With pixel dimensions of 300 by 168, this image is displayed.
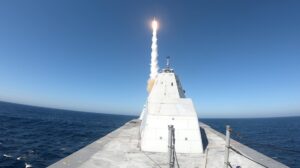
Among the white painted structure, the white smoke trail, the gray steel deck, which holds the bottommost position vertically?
the gray steel deck

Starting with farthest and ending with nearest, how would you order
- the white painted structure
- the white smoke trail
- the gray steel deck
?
the white smoke trail
the white painted structure
the gray steel deck

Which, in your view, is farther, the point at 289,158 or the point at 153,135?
the point at 289,158

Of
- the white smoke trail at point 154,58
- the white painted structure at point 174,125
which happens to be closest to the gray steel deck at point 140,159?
the white painted structure at point 174,125

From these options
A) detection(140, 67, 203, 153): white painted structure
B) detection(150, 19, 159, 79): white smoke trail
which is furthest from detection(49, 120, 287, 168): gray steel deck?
detection(150, 19, 159, 79): white smoke trail

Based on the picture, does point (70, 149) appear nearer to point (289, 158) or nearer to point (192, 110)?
point (192, 110)

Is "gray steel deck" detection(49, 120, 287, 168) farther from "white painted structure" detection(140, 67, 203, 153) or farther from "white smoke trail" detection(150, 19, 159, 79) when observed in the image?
"white smoke trail" detection(150, 19, 159, 79)

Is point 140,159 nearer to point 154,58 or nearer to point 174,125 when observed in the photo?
point 174,125

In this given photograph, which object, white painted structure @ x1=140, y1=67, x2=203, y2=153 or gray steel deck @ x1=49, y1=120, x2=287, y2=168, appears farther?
white painted structure @ x1=140, y1=67, x2=203, y2=153

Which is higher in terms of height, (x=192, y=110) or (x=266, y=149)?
(x=192, y=110)

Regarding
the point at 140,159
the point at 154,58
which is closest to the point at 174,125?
the point at 140,159

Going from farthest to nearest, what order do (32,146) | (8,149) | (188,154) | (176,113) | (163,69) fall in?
(32,146), (8,149), (163,69), (176,113), (188,154)

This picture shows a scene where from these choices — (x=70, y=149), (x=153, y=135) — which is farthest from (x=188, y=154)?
(x=70, y=149)

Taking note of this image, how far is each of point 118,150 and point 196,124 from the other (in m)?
7.02

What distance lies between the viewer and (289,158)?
3195 centimetres
